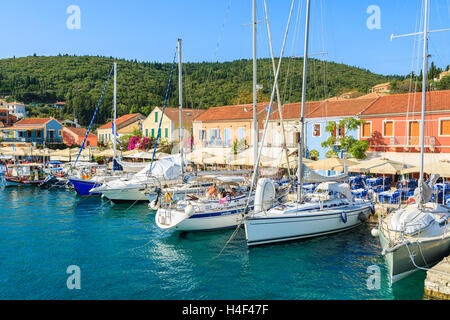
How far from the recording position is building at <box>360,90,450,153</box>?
88.6ft

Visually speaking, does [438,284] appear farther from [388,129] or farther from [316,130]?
[316,130]

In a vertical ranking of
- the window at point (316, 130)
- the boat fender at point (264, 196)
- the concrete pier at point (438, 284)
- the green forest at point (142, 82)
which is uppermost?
the green forest at point (142, 82)

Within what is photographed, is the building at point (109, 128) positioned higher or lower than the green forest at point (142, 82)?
lower

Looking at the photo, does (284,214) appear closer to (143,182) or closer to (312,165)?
(312,165)

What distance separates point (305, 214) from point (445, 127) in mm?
16516

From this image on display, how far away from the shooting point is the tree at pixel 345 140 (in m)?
29.4

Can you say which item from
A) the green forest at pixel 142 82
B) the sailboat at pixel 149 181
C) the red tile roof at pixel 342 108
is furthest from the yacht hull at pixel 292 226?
the green forest at pixel 142 82

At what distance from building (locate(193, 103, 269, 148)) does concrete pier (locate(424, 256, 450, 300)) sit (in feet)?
92.6

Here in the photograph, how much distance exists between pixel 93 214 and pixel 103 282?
39.9 feet

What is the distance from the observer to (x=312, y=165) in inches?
991

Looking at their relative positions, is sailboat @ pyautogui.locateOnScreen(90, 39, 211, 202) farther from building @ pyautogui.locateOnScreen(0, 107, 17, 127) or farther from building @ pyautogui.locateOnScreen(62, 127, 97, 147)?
building @ pyautogui.locateOnScreen(0, 107, 17, 127)

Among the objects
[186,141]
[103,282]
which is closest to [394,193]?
[103,282]

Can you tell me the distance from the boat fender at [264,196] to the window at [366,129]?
16056 mm

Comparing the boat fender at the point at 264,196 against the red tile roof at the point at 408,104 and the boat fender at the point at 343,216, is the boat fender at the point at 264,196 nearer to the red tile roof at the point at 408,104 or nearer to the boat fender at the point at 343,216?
the boat fender at the point at 343,216
